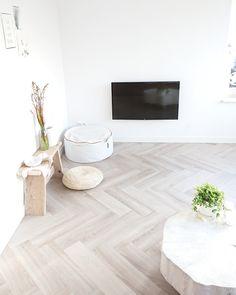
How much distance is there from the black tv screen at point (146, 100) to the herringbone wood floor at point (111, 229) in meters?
0.67

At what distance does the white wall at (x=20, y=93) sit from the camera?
2.53 m

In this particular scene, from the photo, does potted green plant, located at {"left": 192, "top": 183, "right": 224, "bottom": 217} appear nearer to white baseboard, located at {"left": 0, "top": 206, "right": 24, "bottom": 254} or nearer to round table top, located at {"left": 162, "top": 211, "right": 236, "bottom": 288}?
round table top, located at {"left": 162, "top": 211, "right": 236, "bottom": 288}

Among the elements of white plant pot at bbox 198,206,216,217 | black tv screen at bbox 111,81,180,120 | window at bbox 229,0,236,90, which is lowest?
white plant pot at bbox 198,206,216,217

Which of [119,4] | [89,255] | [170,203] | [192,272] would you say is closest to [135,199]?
[170,203]

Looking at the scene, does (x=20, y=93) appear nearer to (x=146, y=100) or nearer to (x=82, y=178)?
(x=82, y=178)

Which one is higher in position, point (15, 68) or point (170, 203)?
point (15, 68)

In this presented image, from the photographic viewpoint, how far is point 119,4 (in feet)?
13.0

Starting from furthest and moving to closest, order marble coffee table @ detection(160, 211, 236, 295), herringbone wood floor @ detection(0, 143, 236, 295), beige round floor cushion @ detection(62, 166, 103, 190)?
beige round floor cushion @ detection(62, 166, 103, 190) < herringbone wood floor @ detection(0, 143, 236, 295) < marble coffee table @ detection(160, 211, 236, 295)

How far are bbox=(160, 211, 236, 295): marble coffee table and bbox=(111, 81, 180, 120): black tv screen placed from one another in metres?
2.42

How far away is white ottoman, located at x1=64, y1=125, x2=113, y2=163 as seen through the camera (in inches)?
156

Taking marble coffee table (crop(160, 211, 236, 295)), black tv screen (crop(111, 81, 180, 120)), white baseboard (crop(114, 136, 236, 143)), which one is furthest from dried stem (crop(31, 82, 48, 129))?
marble coffee table (crop(160, 211, 236, 295))

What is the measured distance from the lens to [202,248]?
1.94 m

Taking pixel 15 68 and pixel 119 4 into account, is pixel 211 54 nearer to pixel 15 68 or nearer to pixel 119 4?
pixel 119 4

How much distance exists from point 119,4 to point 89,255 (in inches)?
131
